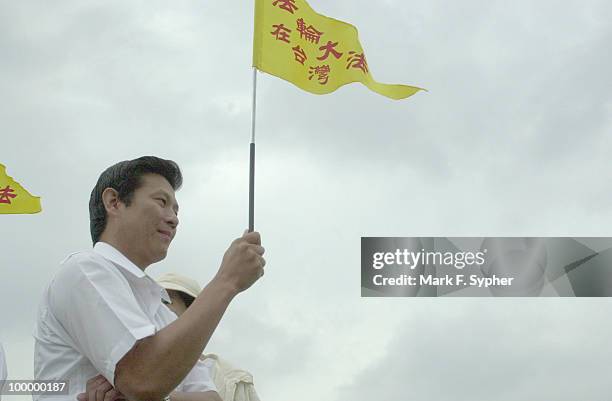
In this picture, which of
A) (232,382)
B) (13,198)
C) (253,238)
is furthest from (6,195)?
(253,238)

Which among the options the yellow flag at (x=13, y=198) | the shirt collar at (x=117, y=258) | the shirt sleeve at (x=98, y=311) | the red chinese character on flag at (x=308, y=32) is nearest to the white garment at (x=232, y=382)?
the red chinese character on flag at (x=308, y=32)

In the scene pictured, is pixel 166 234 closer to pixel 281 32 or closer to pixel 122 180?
pixel 122 180

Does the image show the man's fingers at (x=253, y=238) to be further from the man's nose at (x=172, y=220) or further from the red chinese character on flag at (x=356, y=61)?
the red chinese character on flag at (x=356, y=61)

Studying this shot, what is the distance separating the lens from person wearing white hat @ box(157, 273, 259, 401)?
5004mm

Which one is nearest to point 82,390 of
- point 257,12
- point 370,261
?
point 257,12

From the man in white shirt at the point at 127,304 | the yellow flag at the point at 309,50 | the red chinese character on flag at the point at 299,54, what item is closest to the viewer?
the man in white shirt at the point at 127,304

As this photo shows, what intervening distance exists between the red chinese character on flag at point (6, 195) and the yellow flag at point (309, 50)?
23.4 feet

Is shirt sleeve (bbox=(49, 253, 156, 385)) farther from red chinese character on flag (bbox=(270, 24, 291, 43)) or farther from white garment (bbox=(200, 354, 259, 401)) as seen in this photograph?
white garment (bbox=(200, 354, 259, 401))

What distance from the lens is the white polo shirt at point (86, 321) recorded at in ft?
8.27

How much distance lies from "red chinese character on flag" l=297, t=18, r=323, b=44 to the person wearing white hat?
5.35 ft

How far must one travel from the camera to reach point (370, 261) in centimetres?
1323

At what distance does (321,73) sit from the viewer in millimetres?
4691

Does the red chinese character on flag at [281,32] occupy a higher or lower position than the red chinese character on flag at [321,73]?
higher

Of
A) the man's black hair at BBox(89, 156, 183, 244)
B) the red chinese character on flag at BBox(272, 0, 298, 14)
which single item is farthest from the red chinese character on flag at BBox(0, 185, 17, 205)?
the man's black hair at BBox(89, 156, 183, 244)
